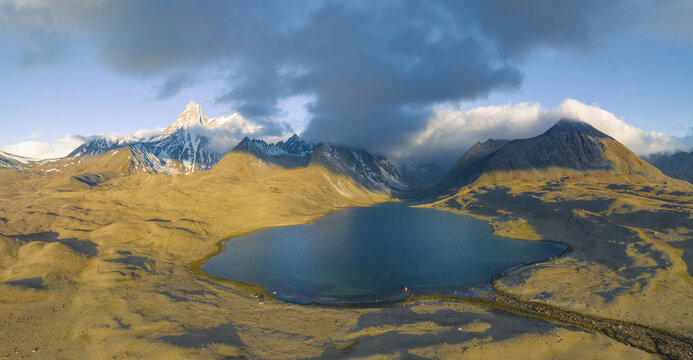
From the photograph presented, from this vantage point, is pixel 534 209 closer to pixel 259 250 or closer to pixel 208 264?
pixel 259 250

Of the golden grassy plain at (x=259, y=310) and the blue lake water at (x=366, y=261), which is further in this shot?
the blue lake water at (x=366, y=261)

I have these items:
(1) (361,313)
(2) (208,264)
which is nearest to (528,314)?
(1) (361,313)

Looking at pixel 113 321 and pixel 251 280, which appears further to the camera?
pixel 251 280

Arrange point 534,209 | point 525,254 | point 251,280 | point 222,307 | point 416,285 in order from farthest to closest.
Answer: point 534,209
point 525,254
point 251,280
point 416,285
point 222,307

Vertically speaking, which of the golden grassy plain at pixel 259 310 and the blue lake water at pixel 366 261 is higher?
the golden grassy plain at pixel 259 310

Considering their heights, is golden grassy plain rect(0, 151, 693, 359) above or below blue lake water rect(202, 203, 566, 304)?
above

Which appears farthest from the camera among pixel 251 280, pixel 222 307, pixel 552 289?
pixel 251 280

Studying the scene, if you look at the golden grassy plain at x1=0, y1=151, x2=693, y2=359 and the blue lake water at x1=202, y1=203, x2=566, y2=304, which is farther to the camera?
the blue lake water at x1=202, y1=203, x2=566, y2=304

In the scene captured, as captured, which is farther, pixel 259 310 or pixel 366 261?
pixel 366 261
